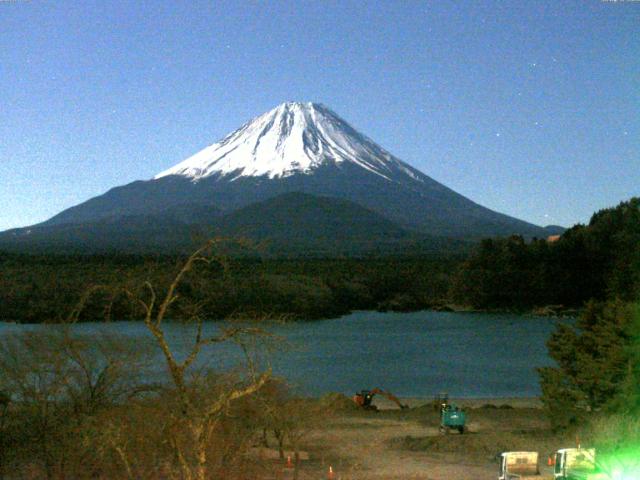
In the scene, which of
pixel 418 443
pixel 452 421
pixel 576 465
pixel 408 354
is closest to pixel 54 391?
pixel 576 465

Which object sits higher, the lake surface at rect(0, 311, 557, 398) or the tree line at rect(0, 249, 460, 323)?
the tree line at rect(0, 249, 460, 323)

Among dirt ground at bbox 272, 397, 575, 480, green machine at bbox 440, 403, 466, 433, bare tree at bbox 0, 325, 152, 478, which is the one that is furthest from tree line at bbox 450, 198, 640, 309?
bare tree at bbox 0, 325, 152, 478

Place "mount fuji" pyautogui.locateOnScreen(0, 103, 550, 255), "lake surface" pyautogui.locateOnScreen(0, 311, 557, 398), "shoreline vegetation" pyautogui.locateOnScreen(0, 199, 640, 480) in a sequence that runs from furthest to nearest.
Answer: "mount fuji" pyautogui.locateOnScreen(0, 103, 550, 255) < "lake surface" pyautogui.locateOnScreen(0, 311, 557, 398) < "shoreline vegetation" pyautogui.locateOnScreen(0, 199, 640, 480)

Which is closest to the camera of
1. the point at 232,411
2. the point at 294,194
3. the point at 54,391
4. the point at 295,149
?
the point at 54,391

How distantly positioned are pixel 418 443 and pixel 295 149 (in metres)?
94.3

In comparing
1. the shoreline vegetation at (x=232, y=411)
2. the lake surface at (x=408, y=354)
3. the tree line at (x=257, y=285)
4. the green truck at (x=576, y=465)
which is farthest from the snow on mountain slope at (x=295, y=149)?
the green truck at (x=576, y=465)

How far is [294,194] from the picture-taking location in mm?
93250

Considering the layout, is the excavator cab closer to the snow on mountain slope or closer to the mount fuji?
the mount fuji

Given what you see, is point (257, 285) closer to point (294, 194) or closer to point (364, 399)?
point (364, 399)

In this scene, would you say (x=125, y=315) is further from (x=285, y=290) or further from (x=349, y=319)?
(x=349, y=319)

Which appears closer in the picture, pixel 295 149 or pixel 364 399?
pixel 364 399

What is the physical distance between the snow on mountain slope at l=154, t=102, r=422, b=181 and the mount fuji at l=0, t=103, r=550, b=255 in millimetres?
122

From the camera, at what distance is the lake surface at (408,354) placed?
23172 mm

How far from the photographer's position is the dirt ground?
1159 centimetres
